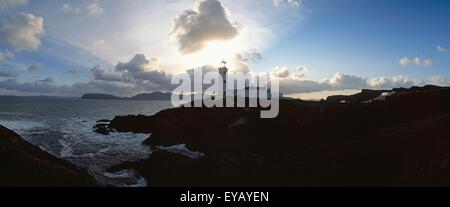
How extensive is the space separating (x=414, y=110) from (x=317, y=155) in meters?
17.5

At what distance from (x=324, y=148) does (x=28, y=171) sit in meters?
19.2

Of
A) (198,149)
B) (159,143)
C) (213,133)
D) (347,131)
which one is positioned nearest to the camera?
(347,131)

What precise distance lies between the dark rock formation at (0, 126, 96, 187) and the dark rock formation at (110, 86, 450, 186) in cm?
643

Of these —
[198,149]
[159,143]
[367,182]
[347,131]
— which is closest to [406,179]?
[367,182]

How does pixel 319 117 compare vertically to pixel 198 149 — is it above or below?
above

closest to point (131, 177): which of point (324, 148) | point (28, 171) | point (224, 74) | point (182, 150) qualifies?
point (28, 171)

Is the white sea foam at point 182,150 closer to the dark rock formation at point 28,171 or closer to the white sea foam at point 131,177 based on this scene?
the white sea foam at point 131,177

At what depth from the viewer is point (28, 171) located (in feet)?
51.8

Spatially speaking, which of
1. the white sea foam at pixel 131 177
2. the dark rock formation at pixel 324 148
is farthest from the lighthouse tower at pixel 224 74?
the white sea foam at pixel 131 177

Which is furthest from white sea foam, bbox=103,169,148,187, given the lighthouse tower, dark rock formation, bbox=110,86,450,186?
the lighthouse tower

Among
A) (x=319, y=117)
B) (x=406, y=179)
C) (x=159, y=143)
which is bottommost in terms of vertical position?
(x=159, y=143)

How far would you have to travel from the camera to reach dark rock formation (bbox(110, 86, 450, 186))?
1769cm
